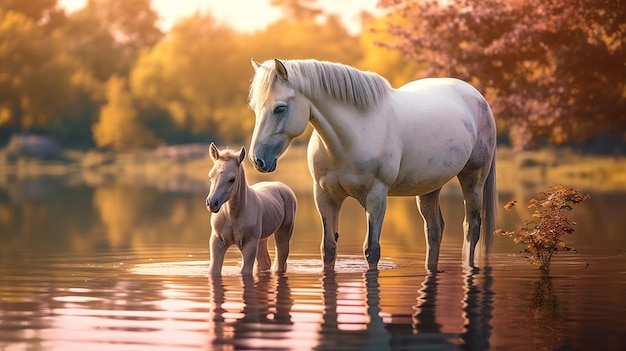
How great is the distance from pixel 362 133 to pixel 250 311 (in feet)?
8.34

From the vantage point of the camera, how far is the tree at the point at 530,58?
23.5 meters

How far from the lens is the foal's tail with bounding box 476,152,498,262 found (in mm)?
12203

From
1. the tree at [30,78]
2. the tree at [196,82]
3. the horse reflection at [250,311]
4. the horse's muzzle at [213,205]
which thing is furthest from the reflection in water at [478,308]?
the tree at [30,78]

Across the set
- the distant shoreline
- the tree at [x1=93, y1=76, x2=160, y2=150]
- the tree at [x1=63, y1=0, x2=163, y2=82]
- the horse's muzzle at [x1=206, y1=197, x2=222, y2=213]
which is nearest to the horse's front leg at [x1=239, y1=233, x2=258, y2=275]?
the horse's muzzle at [x1=206, y1=197, x2=222, y2=213]

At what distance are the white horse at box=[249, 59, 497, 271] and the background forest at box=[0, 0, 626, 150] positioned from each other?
37.1 ft

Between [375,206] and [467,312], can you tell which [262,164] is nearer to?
[375,206]

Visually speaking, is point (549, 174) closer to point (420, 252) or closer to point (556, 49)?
point (556, 49)

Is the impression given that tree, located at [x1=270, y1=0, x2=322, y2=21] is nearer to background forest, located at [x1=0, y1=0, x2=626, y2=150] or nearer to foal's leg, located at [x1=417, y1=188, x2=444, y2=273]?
background forest, located at [x1=0, y1=0, x2=626, y2=150]

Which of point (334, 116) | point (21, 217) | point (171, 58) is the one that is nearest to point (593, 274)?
point (334, 116)

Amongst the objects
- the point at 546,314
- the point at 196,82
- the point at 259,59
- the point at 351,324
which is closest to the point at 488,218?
the point at 546,314

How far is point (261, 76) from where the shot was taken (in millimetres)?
9695

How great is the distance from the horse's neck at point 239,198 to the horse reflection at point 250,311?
0.60 m

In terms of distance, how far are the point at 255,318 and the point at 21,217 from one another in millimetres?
14581

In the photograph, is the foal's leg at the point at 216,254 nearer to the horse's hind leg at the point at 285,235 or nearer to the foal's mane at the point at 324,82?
the horse's hind leg at the point at 285,235
